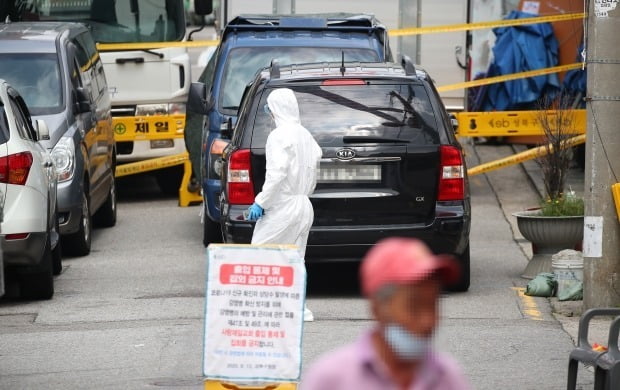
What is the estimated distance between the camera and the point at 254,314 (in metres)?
6.62

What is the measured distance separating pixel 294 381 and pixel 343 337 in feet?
8.42

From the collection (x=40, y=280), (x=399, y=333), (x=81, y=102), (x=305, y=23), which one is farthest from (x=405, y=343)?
(x=305, y=23)

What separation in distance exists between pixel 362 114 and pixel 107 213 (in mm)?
5616

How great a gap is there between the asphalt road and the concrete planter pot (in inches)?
9.5

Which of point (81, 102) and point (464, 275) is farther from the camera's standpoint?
point (81, 102)

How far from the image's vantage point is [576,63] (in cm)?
1850

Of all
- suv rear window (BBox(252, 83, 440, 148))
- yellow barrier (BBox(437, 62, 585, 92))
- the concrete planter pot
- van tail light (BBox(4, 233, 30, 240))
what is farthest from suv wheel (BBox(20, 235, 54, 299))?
yellow barrier (BBox(437, 62, 585, 92))

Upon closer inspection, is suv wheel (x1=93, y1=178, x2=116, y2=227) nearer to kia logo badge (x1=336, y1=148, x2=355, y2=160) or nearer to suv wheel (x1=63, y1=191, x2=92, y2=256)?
suv wheel (x1=63, y1=191, x2=92, y2=256)

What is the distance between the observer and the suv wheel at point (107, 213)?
15180 mm

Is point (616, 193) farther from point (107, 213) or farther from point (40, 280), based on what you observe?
point (107, 213)

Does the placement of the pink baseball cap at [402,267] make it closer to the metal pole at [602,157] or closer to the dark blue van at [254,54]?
the metal pole at [602,157]

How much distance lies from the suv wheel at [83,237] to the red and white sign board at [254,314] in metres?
6.39

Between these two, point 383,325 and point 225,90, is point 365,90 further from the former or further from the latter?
point 383,325

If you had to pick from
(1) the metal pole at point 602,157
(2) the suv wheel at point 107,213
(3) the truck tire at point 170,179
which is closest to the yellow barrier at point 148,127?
(3) the truck tire at point 170,179
